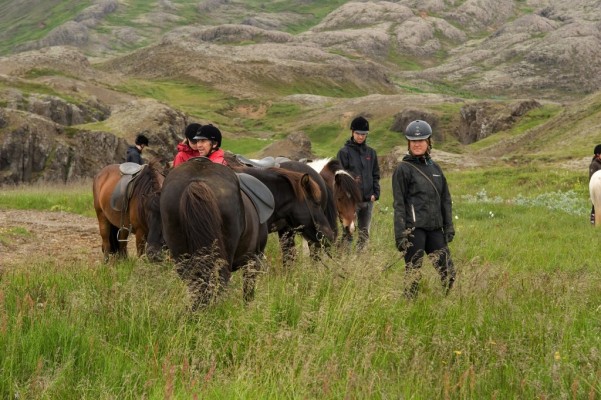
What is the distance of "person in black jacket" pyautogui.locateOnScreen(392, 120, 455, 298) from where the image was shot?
7309 mm

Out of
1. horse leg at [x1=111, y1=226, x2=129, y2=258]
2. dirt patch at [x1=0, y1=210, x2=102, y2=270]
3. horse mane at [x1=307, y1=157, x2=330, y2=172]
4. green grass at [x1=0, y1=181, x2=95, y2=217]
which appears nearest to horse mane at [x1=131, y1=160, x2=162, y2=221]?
horse leg at [x1=111, y1=226, x2=129, y2=258]

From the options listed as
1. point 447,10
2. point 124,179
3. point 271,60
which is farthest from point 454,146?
point 447,10

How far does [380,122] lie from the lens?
5978 cm

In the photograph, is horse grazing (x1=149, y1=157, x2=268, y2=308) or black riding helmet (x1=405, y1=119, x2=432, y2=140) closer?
horse grazing (x1=149, y1=157, x2=268, y2=308)

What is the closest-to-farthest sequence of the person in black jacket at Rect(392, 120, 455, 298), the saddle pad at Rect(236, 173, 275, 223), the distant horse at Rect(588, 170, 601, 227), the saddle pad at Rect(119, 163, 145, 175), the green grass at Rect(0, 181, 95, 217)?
the saddle pad at Rect(236, 173, 275, 223) < the person in black jacket at Rect(392, 120, 455, 298) < the saddle pad at Rect(119, 163, 145, 175) < the distant horse at Rect(588, 170, 601, 227) < the green grass at Rect(0, 181, 95, 217)

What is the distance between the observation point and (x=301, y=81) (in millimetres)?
110250

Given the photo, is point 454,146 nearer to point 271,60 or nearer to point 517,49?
point 271,60

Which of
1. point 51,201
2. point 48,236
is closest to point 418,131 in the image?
point 48,236

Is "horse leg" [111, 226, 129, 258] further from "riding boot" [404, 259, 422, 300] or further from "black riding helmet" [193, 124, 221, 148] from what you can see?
"riding boot" [404, 259, 422, 300]

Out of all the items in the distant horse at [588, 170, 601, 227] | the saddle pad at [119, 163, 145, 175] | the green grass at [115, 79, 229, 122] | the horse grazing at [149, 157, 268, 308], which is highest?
the horse grazing at [149, 157, 268, 308]

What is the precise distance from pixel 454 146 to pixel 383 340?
153 feet

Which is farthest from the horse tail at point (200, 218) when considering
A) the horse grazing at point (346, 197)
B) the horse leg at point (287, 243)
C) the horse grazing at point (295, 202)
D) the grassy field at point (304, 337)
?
the horse grazing at point (346, 197)

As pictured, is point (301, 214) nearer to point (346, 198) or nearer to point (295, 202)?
point (295, 202)

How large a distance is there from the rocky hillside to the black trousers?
4.20 m
